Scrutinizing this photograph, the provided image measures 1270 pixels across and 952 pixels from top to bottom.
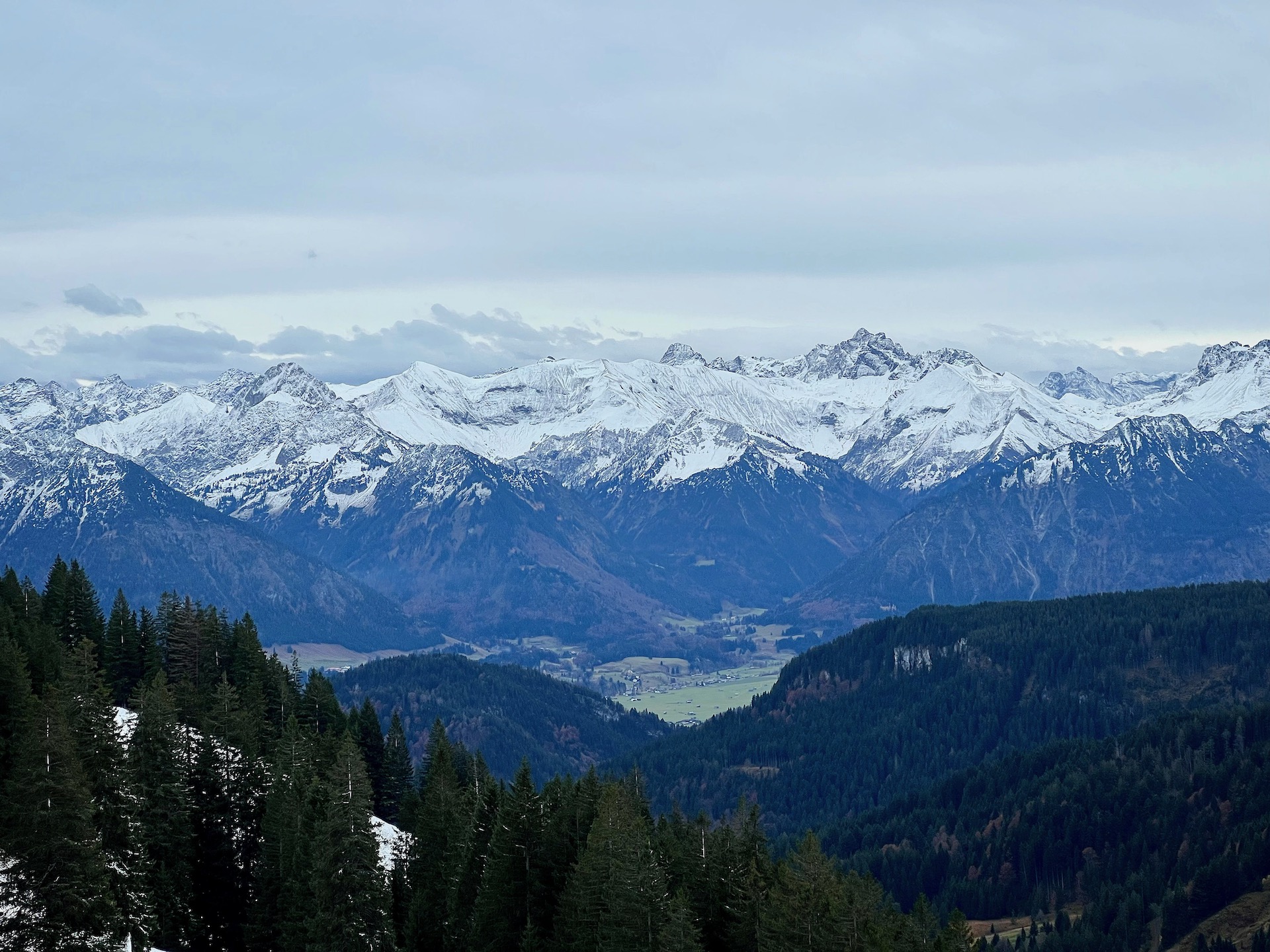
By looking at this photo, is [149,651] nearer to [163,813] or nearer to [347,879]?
[163,813]

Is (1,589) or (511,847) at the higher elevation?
(1,589)

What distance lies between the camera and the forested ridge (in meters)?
73.1

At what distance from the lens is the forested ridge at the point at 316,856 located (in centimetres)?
7306

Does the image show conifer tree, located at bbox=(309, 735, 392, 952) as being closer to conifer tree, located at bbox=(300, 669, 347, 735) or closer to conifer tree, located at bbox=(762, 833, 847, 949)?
conifer tree, located at bbox=(762, 833, 847, 949)

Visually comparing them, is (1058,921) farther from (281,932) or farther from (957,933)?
(281,932)

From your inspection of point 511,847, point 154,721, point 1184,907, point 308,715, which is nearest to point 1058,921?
point 1184,907

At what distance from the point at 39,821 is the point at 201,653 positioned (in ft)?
198

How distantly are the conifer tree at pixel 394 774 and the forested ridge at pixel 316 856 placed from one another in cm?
1598

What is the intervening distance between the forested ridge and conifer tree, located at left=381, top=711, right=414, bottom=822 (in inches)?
629

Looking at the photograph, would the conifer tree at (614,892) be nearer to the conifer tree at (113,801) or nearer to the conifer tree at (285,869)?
the conifer tree at (285,869)

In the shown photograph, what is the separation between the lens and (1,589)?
135375 millimetres

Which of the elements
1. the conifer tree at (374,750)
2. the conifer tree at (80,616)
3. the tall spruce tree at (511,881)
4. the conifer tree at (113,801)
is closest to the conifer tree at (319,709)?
the conifer tree at (374,750)

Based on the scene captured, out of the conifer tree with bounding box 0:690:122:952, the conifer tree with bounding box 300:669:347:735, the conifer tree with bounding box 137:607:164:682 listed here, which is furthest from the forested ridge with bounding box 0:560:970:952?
the conifer tree with bounding box 137:607:164:682

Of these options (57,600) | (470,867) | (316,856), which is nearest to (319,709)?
(57,600)
